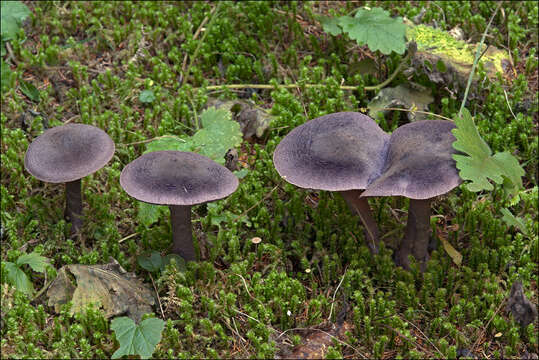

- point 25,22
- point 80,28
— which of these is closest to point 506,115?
point 80,28

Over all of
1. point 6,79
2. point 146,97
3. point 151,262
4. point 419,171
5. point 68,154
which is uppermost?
point 419,171

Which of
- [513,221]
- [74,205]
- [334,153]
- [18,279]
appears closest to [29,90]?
[74,205]

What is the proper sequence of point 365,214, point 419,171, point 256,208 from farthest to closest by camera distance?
point 256,208
point 365,214
point 419,171

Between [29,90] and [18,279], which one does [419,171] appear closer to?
[18,279]

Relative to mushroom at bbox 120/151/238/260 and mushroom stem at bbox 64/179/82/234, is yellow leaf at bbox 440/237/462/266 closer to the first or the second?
mushroom at bbox 120/151/238/260

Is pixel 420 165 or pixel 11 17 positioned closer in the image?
pixel 420 165

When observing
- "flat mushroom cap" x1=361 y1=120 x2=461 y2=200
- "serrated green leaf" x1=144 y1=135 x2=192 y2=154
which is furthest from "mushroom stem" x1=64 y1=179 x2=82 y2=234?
"flat mushroom cap" x1=361 y1=120 x2=461 y2=200
